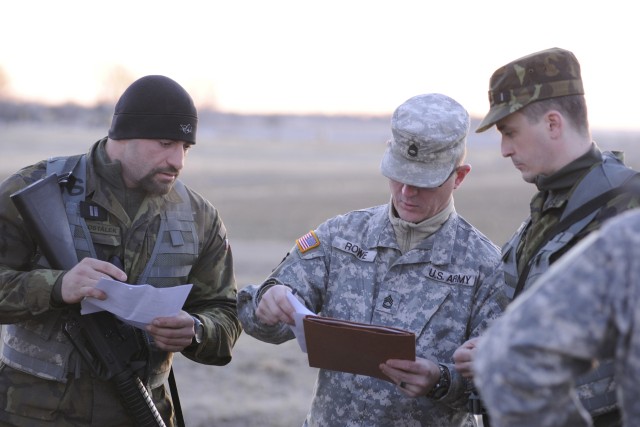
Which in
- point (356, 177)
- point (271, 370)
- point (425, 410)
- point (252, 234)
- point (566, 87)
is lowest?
point (356, 177)

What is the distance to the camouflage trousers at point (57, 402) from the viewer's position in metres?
3.95

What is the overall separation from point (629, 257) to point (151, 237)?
8.69 ft

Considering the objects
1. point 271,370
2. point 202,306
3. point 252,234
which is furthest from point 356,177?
point 202,306

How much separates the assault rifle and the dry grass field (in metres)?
3.55

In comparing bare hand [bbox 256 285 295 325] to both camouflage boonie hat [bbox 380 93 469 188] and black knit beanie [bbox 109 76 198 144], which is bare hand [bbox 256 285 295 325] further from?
black knit beanie [bbox 109 76 198 144]

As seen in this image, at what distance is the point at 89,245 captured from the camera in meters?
4.05

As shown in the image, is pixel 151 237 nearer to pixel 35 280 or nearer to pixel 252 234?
pixel 35 280

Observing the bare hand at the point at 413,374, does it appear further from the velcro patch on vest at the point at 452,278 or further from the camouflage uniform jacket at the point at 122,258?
the camouflage uniform jacket at the point at 122,258

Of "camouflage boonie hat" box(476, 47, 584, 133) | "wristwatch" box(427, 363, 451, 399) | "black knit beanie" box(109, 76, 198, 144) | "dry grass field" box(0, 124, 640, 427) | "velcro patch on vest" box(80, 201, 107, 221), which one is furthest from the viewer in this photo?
"dry grass field" box(0, 124, 640, 427)

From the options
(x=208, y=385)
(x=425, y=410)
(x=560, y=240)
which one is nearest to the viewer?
(x=560, y=240)

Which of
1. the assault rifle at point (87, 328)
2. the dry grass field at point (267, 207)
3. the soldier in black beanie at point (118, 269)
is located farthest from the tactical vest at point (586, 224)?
the dry grass field at point (267, 207)

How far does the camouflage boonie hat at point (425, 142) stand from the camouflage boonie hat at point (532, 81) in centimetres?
38

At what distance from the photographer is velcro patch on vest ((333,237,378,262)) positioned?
3.89m

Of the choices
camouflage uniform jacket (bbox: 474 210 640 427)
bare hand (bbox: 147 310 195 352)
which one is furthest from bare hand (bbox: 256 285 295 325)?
camouflage uniform jacket (bbox: 474 210 640 427)
